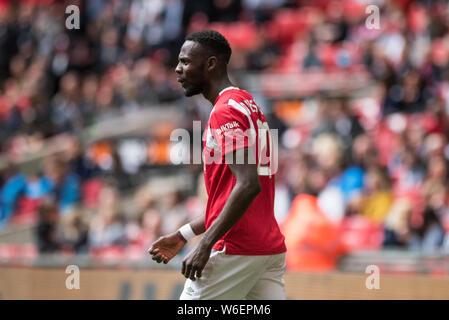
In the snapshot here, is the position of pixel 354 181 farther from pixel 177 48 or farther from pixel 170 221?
pixel 177 48

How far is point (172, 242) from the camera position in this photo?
466cm

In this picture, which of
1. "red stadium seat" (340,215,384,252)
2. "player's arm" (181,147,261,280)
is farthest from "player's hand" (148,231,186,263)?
"red stadium seat" (340,215,384,252)

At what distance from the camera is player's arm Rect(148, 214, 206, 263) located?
458 cm

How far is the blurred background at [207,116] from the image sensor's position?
328 inches

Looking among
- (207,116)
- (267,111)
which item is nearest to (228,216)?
(207,116)

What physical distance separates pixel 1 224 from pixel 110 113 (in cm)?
320

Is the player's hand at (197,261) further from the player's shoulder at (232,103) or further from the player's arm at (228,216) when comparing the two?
the player's shoulder at (232,103)

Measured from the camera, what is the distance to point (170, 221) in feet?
30.6

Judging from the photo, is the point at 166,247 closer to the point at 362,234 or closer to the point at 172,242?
the point at 172,242

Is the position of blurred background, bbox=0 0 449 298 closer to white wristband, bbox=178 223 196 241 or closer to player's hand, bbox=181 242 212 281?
white wristband, bbox=178 223 196 241

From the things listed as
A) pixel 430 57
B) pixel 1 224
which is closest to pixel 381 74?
pixel 430 57

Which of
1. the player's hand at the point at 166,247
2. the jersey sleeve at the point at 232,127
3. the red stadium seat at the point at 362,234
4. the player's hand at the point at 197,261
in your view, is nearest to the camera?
the player's hand at the point at 197,261

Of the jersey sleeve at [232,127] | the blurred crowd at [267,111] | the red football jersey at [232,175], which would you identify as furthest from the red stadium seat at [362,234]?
the jersey sleeve at [232,127]
